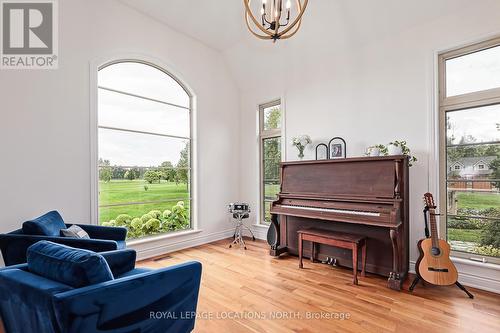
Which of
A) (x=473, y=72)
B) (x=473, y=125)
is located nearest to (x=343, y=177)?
(x=473, y=125)

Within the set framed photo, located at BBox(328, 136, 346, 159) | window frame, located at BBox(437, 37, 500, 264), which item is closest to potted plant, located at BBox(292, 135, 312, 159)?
framed photo, located at BBox(328, 136, 346, 159)

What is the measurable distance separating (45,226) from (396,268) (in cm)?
357

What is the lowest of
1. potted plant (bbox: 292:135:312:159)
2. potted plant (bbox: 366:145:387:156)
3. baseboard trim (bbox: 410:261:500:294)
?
baseboard trim (bbox: 410:261:500:294)

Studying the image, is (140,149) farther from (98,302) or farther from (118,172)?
(98,302)

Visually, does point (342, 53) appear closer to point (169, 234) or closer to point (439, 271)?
point (439, 271)

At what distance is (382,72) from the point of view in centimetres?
347

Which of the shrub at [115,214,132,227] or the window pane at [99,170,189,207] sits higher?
the window pane at [99,170,189,207]

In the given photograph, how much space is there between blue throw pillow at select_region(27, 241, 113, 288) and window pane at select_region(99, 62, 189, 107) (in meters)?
2.76

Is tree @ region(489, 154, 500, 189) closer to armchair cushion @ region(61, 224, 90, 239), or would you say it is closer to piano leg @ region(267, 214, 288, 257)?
piano leg @ region(267, 214, 288, 257)

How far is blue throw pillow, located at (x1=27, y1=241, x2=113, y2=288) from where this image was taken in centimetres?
127

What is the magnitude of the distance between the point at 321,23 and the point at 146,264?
14.2ft

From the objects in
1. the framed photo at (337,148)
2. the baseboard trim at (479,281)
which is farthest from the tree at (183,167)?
the baseboard trim at (479,281)

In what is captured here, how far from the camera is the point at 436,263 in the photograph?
256 cm

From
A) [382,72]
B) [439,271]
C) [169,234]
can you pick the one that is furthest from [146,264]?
[382,72]
